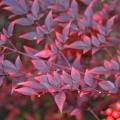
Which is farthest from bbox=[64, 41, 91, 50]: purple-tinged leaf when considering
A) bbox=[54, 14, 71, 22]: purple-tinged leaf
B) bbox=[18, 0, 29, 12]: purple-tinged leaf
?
bbox=[18, 0, 29, 12]: purple-tinged leaf

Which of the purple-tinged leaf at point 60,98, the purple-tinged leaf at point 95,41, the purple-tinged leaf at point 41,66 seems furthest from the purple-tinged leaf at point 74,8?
the purple-tinged leaf at point 60,98

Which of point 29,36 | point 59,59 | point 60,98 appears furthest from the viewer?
point 59,59

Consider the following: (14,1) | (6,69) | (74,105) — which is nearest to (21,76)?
(6,69)

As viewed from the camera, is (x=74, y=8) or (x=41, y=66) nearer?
(x=41, y=66)

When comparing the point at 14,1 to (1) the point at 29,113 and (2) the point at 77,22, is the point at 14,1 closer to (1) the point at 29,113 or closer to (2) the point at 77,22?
(2) the point at 77,22

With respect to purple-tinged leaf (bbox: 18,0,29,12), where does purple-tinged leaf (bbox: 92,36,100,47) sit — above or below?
below

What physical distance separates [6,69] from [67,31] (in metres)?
0.26

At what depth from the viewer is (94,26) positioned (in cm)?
142

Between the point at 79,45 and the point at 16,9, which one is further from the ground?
the point at 16,9

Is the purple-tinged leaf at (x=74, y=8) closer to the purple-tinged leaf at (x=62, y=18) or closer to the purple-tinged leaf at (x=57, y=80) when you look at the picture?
the purple-tinged leaf at (x=62, y=18)

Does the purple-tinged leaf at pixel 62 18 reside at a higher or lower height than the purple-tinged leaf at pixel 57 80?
higher

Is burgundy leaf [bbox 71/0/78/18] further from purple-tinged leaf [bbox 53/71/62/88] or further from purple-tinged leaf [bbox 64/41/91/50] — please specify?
purple-tinged leaf [bbox 53/71/62/88]

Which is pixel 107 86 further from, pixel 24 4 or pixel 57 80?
pixel 24 4

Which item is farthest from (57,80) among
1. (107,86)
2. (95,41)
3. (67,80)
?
(95,41)
